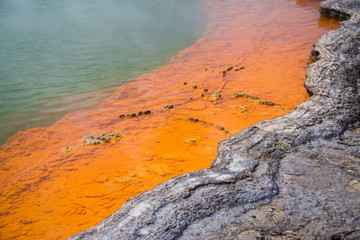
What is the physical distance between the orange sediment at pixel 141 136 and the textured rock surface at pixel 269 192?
93cm

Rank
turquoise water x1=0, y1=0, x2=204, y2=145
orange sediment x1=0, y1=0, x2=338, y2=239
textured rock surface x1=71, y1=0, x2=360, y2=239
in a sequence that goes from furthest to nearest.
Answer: turquoise water x1=0, y1=0, x2=204, y2=145, orange sediment x1=0, y1=0, x2=338, y2=239, textured rock surface x1=71, y1=0, x2=360, y2=239

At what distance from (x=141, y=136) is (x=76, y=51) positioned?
7261mm

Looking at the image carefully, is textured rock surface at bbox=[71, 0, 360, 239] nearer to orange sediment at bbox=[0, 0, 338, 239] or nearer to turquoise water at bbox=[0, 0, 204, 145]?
orange sediment at bbox=[0, 0, 338, 239]

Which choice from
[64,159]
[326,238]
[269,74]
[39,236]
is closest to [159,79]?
[269,74]

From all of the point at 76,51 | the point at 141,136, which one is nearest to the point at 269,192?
the point at 141,136

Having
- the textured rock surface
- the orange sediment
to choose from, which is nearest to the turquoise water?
the orange sediment

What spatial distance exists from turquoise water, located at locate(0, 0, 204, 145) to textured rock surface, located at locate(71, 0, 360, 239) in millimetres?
4051

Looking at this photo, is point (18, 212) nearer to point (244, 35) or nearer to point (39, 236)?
point (39, 236)

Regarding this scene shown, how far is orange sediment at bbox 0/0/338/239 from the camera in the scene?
2826mm

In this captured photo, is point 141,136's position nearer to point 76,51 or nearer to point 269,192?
point 269,192

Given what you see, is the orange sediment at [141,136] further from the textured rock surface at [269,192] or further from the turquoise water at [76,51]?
the textured rock surface at [269,192]

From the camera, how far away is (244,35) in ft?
29.9

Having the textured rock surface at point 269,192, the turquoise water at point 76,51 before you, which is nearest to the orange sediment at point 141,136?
the turquoise water at point 76,51

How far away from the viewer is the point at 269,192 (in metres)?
1.90
